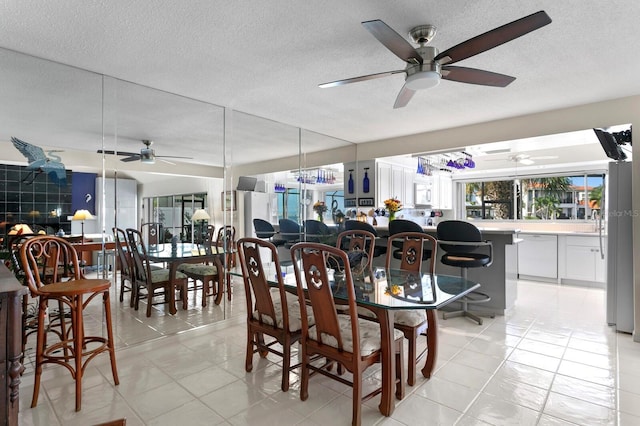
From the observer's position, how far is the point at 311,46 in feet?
7.61

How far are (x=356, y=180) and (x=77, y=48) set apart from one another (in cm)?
408

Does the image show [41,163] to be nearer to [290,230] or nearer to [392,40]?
[392,40]

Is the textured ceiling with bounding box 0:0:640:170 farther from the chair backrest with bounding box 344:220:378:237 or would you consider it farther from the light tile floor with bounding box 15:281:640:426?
the light tile floor with bounding box 15:281:640:426

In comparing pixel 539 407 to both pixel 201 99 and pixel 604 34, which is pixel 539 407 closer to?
pixel 604 34

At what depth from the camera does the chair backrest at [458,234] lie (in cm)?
354

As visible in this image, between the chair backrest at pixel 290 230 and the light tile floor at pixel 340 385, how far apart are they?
5.29ft

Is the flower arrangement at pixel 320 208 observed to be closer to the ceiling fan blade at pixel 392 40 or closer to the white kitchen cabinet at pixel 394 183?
the white kitchen cabinet at pixel 394 183

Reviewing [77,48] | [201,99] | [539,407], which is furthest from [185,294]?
[539,407]

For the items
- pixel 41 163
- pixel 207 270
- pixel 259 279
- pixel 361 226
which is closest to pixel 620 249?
pixel 361 226

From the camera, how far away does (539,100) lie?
3410 mm

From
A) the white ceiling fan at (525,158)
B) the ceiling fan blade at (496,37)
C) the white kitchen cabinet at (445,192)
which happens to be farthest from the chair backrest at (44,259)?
the white ceiling fan at (525,158)

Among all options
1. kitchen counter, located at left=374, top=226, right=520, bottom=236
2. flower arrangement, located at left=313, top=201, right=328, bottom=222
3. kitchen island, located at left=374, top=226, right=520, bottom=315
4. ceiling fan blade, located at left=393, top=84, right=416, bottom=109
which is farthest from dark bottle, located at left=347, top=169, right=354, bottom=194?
ceiling fan blade, located at left=393, top=84, right=416, bottom=109

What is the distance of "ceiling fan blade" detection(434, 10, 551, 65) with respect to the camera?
1.50 metres

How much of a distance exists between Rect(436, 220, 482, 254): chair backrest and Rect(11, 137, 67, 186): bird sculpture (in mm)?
3525
